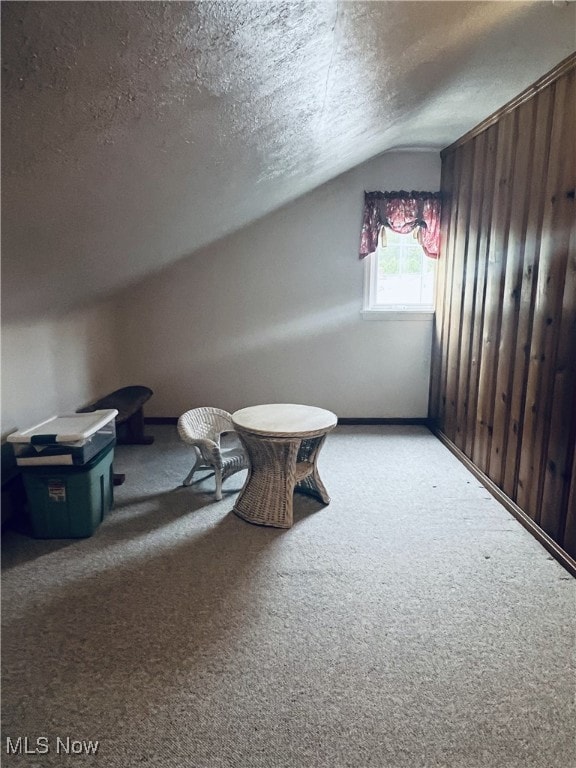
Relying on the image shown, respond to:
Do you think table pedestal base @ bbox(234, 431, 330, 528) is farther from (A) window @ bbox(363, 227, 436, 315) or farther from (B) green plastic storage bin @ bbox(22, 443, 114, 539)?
(A) window @ bbox(363, 227, 436, 315)

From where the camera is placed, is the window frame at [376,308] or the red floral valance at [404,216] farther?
the window frame at [376,308]

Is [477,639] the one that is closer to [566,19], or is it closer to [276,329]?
[566,19]

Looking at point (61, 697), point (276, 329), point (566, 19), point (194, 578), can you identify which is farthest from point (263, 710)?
point (276, 329)

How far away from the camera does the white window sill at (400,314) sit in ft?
13.8

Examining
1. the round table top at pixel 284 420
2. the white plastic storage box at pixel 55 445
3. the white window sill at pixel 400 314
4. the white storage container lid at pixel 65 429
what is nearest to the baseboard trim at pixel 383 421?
the white window sill at pixel 400 314

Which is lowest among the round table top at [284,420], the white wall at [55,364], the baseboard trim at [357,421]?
the baseboard trim at [357,421]

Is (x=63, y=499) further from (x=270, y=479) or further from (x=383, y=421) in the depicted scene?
(x=383, y=421)

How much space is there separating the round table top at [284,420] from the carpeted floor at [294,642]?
1.64 ft

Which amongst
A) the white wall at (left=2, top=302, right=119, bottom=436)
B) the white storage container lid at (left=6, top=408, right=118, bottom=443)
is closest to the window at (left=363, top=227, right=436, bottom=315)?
the white wall at (left=2, top=302, right=119, bottom=436)

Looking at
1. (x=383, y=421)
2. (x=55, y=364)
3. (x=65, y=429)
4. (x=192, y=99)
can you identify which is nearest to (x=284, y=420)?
(x=65, y=429)

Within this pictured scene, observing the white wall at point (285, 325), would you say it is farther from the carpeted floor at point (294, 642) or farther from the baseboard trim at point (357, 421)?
Answer: the carpeted floor at point (294, 642)

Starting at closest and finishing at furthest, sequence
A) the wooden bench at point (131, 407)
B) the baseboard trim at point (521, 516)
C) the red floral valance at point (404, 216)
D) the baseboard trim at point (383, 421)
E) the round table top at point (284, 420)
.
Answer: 1. the baseboard trim at point (521, 516)
2. the round table top at point (284, 420)
3. the wooden bench at point (131, 407)
4. the red floral valance at point (404, 216)
5. the baseboard trim at point (383, 421)

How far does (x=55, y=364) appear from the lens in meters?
3.09

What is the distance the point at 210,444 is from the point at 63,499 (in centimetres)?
79
